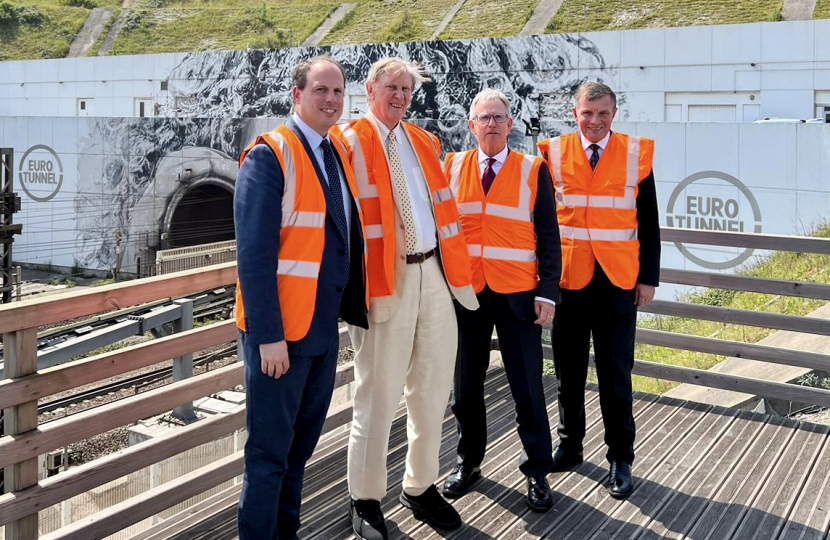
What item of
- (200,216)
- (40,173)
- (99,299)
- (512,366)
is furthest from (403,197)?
(40,173)

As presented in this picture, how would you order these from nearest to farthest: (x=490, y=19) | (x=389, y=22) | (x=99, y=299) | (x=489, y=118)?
(x=99, y=299) < (x=489, y=118) < (x=490, y=19) < (x=389, y=22)

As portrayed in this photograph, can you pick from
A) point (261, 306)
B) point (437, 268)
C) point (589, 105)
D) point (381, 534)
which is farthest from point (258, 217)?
point (589, 105)

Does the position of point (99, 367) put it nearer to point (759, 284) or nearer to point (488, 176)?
point (488, 176)

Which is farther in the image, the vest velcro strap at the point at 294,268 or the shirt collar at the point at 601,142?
the shirt collar at the point at 601,142

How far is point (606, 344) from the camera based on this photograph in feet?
14.2

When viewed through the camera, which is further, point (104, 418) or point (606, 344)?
point (606, 344)

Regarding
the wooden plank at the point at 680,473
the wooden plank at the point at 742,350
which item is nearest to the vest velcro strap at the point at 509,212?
the wooden plank at the point at 680,473

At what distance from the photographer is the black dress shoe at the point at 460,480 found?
4.14m

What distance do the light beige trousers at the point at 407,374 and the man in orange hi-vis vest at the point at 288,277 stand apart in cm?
34

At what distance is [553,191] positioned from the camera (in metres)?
4.04

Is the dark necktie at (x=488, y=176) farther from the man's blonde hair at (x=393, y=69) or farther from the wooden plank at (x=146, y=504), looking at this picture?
the wooden plank at (x=146, y=504)

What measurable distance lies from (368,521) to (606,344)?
5.05 ft

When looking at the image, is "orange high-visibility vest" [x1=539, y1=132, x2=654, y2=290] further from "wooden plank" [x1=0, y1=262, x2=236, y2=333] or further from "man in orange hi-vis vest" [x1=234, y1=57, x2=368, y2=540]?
"wooden plank" [x1=0, y1=262, x2=236, y2=333]

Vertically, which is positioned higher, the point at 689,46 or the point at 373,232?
the point at 689,46
